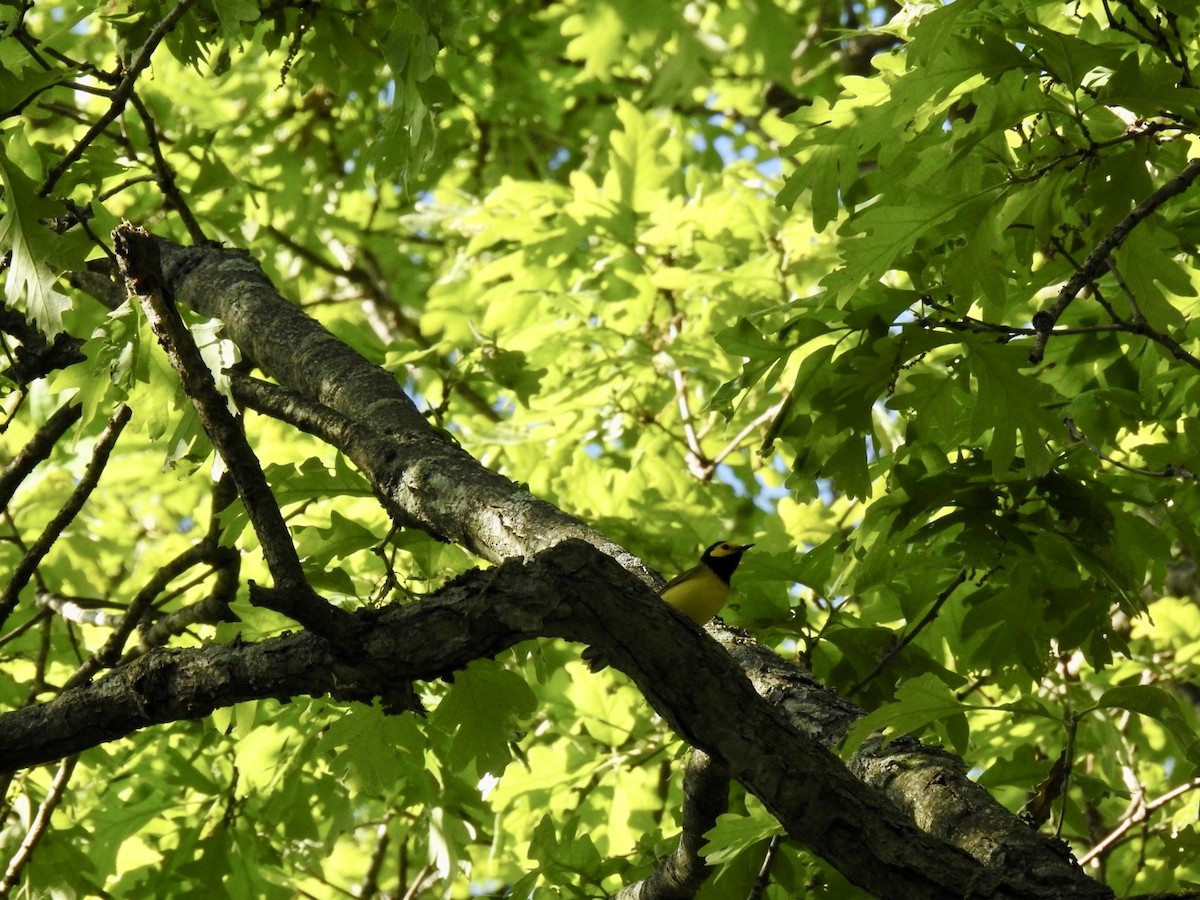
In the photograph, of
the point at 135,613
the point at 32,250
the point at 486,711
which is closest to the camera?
the point at 32,250

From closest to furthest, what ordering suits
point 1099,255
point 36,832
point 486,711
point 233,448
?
point 233,448
point 1099,255
point 486,711
point 36,832

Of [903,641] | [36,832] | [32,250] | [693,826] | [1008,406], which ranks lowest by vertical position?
[693,826]

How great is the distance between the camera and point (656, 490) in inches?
218

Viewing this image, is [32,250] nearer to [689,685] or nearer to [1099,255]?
[689,685]

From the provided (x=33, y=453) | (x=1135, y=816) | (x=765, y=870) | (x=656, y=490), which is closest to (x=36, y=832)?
(x=33, y=453)

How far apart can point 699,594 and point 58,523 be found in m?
2.02

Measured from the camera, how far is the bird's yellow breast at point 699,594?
4.21 m

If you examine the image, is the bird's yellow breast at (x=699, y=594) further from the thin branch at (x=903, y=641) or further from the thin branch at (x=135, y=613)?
the thin branch at (x=135, y=613)

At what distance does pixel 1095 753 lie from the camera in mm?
5406

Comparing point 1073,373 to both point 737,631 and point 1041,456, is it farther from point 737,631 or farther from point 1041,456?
point 737,631

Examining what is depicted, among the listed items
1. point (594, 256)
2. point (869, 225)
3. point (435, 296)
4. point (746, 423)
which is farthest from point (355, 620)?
point (435, 296)

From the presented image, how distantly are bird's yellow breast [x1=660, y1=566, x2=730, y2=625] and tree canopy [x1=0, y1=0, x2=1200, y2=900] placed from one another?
422 mm

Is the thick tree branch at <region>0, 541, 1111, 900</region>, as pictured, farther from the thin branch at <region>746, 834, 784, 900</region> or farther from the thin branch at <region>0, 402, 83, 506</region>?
the thin branch at <region>0, 402, 83, 506</region>

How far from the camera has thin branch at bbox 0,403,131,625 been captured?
11.5ft
